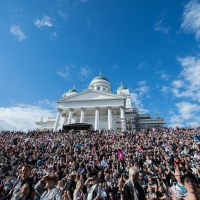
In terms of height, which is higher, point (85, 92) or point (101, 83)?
point (101, 83)

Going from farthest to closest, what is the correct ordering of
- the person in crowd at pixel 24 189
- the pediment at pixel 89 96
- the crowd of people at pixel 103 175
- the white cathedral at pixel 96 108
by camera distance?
the pediment at pixel 89 96 → the white cathedral at pixel 96 108 → the person in crowd at pixel 24 189 → the crowd of people at pixel 103 175

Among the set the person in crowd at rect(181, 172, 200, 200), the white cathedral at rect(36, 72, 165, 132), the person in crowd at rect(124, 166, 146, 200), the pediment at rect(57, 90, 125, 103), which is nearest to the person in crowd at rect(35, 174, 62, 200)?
the person in crowd at rect(124, 166, 146, 200)

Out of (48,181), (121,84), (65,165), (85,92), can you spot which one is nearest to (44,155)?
(65,165)

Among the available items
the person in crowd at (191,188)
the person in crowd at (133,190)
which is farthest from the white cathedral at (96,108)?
the person in crowd at (191,188)

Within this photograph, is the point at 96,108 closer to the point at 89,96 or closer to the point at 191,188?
the point at 89,96

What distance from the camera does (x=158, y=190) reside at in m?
5.93

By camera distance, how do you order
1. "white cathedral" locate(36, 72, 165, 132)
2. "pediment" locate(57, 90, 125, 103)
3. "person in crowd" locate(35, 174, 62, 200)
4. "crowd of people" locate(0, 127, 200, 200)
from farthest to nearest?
"pediment" locate(57, 90, 125, 103) < "white cathedral" locate(36, 72, 165, 132) < "crowd of people" locate(0, 127, 200, 200) < "person in crowd" locate(35, 174, 62, 200)

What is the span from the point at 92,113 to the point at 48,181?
128 ft

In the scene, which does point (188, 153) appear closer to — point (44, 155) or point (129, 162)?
point (129, 162)

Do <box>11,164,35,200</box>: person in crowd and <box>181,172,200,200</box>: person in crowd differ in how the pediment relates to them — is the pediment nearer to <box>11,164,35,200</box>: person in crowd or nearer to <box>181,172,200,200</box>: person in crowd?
<box>11,164,35,200</box>: person in crowd

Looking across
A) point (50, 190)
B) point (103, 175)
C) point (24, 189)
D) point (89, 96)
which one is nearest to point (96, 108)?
point (89, 96)

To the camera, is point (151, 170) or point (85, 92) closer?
point (151, 170)

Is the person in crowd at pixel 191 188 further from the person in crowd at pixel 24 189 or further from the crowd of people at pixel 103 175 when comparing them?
the person in crowd at pixel 24 189

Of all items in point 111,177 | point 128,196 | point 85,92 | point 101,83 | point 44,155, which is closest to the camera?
point 128,196
